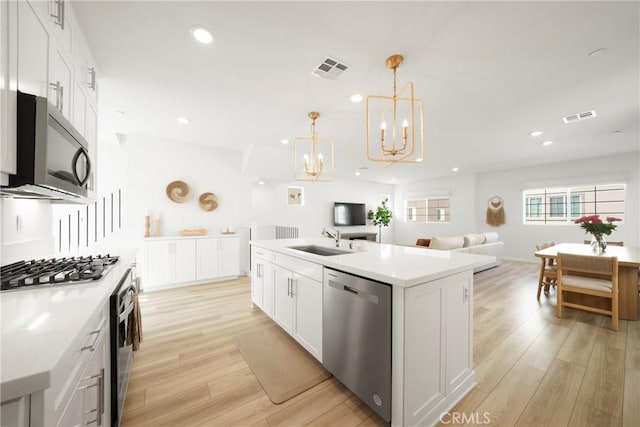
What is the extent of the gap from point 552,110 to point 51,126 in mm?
4779

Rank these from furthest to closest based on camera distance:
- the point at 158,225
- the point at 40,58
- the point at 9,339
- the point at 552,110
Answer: the point at 158,225
the point at 552,110
the point at 40,58
the point at 9,339

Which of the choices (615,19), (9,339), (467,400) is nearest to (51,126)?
(9,339)

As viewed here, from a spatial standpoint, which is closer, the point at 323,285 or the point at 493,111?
the point at 323,285

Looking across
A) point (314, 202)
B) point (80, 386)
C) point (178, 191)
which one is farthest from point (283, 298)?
point (314, 202)

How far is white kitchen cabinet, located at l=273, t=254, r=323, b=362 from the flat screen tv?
5463mm

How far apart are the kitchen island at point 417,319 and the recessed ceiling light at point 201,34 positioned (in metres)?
1.88

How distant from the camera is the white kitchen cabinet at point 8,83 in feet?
3.07

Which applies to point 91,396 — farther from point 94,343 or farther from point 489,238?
point 489,238

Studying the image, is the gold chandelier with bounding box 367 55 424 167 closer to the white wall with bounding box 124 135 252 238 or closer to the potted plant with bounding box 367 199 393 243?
the white wall with bounding box 124 135 252 238

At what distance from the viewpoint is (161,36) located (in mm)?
1827

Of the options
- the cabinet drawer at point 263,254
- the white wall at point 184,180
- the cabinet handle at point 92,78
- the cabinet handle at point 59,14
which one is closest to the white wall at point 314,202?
the white wall at point 184,180

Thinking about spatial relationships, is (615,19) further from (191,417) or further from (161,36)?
(191,417)

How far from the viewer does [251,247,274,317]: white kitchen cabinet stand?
8.97ft

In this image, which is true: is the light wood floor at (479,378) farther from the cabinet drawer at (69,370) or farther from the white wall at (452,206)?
the white wall at (452,206)
